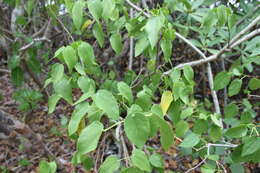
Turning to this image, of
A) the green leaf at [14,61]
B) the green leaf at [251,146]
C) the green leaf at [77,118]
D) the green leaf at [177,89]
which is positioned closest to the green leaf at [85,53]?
the green leaf at [77,118]

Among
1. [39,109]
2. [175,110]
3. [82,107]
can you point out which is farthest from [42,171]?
[39,109]

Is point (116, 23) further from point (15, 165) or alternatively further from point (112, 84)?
point (15, 165)

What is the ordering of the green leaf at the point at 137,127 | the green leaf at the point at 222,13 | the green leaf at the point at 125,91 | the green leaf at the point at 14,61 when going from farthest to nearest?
the green leaf at the point at 14,61 → the green leaf at the point at 222,13 → the green leaf at the point at 125,91 → the green leaf at the point at 137,127

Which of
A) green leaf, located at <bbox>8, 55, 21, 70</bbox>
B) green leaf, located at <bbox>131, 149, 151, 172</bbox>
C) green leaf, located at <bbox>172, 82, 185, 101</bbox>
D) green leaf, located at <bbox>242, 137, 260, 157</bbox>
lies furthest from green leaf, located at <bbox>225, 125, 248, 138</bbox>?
green leaf, located at <bbox>8, 55, 21, 70</bbox>

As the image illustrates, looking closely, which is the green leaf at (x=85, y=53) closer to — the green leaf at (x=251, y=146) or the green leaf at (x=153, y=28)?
the green leaf at (x=153, y=28)

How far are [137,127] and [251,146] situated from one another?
374 mm

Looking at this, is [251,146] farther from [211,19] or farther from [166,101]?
[211,19]

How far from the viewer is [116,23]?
931 millimetres

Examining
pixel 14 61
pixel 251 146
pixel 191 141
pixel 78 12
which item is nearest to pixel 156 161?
pixel 191 141

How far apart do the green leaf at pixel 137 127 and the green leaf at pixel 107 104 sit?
0.03 metres

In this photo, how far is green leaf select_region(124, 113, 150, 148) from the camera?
0.58 m

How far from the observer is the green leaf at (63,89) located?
0.78 m

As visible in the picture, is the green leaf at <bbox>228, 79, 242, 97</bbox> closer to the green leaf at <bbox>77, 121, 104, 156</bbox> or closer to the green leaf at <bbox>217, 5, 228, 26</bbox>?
the green leaf at <bbox>217, 5, 228, 26</bbox>

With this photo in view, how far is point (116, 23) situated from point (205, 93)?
2.07m
